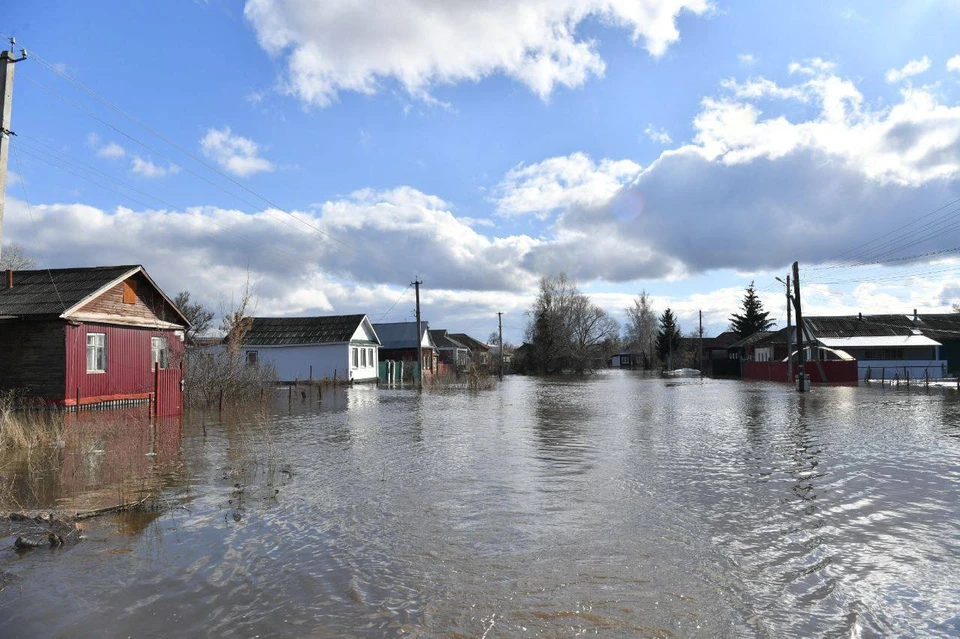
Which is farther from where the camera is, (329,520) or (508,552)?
(329,520)

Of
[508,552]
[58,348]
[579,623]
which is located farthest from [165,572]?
[58,348]

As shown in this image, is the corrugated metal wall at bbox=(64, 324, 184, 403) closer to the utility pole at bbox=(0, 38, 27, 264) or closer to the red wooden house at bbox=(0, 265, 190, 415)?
the red wooden house at bbox=(0, 265, 190, 415)

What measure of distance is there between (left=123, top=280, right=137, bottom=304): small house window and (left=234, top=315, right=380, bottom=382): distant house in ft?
61.0

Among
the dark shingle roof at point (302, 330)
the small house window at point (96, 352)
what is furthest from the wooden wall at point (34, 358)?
the dark shingle roof at point (302, 330)

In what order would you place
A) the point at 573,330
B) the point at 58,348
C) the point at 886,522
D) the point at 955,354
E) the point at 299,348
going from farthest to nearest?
the point at 573,330, the point at 955,354, the point at 299,348, the point at 58,348, the point at 886,522

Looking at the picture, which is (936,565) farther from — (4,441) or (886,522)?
(4,441)

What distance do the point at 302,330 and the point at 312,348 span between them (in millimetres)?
1799

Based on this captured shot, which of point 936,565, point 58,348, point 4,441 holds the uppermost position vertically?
point 58,348

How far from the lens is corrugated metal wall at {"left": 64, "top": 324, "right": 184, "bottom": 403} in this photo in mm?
18359

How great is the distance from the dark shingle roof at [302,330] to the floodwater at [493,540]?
1085 inches

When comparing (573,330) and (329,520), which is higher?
(573,330)

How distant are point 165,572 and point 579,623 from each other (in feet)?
12.0

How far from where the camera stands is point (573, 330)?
7944cm

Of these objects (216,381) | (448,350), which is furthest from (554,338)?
(216,381)
